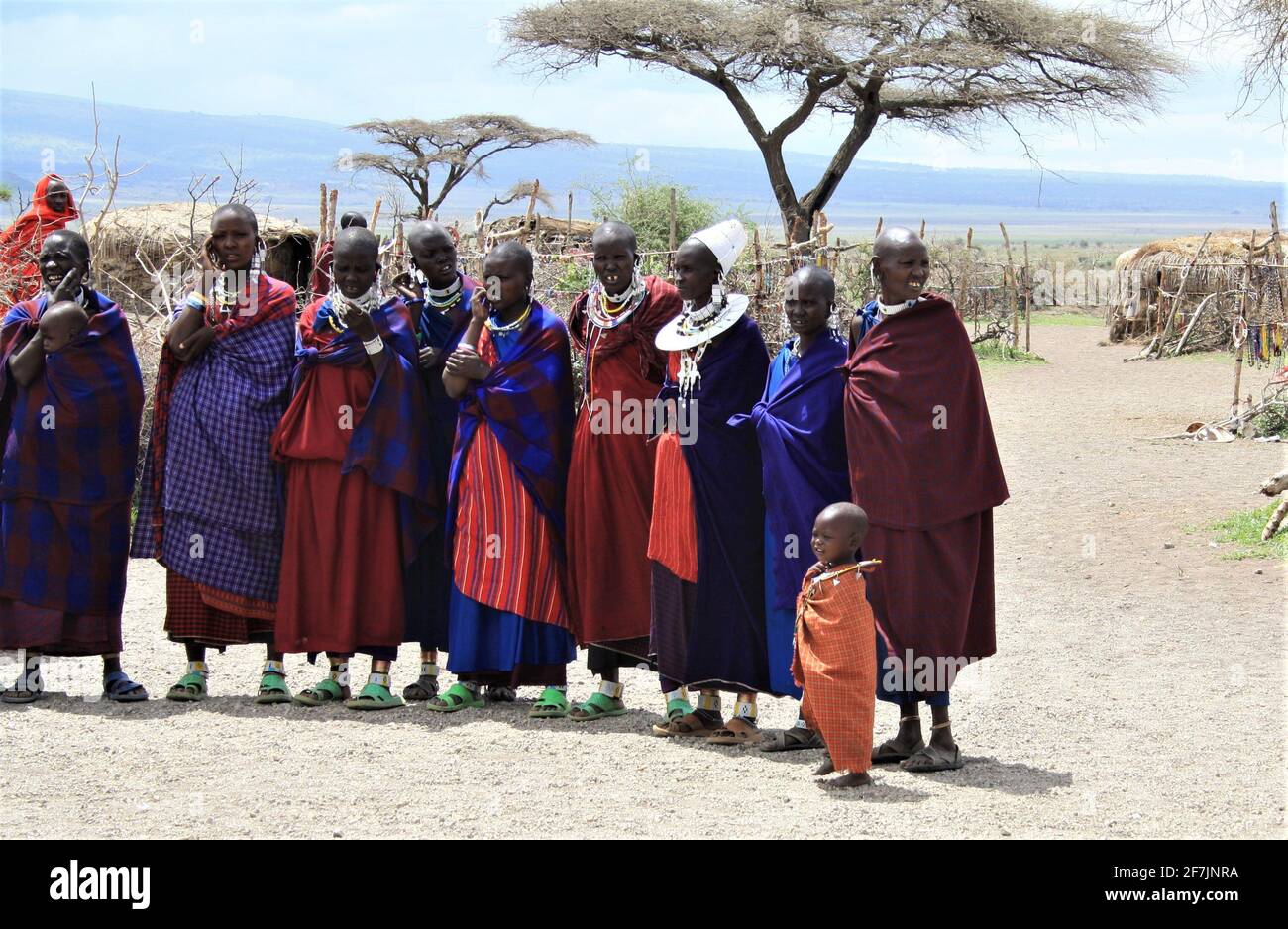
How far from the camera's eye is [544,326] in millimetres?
6215

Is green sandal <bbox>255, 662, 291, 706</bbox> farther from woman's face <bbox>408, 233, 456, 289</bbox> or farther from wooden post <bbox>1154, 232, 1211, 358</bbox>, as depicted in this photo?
wooden post <bbox>1154, 232, 1211, 358</bbox>

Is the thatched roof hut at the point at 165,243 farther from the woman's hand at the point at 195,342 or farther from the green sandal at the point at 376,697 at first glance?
the green sandal at the point at 376,697

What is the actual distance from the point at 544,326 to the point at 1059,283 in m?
46.4

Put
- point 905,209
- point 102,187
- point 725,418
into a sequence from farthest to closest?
1. point 905,209
2. point 102,187
3. point 725,418

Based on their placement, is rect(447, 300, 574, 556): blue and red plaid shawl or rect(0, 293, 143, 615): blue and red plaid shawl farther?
rect(0, 293, 143, 615): blue and red plaid shawl

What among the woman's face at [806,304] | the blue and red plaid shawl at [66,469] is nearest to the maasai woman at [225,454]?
the blue and red plaid shawl at [66,469]

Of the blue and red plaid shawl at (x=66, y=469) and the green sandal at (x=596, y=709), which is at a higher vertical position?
the blue and red plaid shawl at (x=66, y=469)

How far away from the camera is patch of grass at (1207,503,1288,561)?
980cm

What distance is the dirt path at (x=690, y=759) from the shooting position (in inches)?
191

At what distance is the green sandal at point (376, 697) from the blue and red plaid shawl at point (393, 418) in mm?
498

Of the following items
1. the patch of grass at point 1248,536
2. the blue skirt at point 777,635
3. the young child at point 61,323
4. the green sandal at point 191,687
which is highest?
the young child at point 61,323

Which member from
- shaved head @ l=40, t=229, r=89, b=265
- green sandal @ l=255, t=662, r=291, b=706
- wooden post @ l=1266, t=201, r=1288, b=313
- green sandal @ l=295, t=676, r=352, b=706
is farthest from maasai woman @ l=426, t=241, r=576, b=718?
wooden post @ l=1266, t=201, r=1288, b=313

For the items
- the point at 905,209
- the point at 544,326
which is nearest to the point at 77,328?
the point at 544,326
